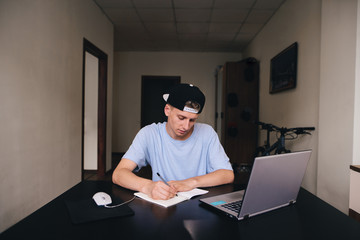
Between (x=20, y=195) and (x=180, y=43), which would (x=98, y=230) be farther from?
(x=180, y=43)

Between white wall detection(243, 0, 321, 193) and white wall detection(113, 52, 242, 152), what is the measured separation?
7.93ft

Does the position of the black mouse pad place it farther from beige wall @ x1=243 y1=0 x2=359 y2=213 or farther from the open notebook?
beige wall @ x1=243 y1=0 x2=359 y2=213

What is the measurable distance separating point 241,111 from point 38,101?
3701 mm

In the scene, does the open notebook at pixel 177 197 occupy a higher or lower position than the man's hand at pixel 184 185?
lower

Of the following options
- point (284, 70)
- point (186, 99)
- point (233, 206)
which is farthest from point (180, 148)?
point (284, 70)

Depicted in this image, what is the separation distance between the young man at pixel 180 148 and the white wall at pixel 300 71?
5.13ft

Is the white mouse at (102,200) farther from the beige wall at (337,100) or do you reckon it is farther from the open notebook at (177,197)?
the beige wall at (337,100)

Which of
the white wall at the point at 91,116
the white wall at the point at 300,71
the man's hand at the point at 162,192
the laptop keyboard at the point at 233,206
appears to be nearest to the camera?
the laptop keyboard at the point at 233,206

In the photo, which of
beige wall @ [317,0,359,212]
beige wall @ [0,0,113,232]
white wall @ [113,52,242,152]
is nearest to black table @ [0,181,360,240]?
beige wall @ [317,0,359,212]

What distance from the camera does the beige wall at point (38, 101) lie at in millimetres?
1993

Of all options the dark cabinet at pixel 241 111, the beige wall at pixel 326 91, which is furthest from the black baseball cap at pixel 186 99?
the dark cabinet at pixel 241 111

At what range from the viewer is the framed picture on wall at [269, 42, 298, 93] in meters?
3.12

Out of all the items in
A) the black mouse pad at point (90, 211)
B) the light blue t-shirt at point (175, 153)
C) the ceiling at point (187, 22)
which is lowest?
the black mouse pad at point (90, 211)

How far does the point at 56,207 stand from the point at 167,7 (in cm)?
366
